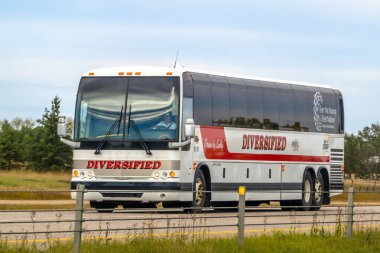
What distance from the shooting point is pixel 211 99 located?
32.0 metres

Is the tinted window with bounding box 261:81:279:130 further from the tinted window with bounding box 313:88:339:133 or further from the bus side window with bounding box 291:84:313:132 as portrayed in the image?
the tinted window with bounding box 313:88:339:133

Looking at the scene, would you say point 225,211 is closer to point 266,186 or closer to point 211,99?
point 266,186

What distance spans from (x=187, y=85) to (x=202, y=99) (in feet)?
2.96

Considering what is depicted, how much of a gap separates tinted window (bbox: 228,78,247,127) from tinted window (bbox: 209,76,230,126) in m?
0.26

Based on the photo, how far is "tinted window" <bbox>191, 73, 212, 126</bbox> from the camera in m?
31.2

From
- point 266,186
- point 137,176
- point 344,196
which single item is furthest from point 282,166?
point 344,196

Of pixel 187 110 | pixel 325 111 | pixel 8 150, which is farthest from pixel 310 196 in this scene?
pixel 8 150

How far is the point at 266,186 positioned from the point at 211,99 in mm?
4320

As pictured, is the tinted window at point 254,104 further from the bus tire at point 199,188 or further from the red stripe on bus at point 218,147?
the bus tire at point 199,188

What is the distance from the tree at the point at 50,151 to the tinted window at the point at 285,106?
64426 mm

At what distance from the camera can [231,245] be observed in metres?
19.7

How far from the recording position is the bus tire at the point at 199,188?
3086 centimetres

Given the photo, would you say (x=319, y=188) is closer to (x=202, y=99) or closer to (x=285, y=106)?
(x=285, y=106)

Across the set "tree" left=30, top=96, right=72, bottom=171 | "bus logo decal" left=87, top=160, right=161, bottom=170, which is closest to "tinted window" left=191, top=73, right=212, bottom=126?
"bus logo decal" left=87, top=160, right=161, bottom=170
